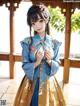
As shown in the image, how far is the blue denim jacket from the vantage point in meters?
1.74

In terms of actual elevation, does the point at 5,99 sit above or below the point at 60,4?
below

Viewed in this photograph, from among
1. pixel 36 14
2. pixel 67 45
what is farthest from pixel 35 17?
pixel 67 45

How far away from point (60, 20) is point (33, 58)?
223cm

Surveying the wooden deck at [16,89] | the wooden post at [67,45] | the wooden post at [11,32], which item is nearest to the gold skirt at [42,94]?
the wooden deck at [16,89]

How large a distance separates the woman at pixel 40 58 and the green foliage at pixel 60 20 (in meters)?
2.07

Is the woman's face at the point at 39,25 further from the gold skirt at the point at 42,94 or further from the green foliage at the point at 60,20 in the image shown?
the green foliage at the point at 60,20

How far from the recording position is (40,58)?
169 cm

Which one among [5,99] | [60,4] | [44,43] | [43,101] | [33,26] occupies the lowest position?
[5,99]

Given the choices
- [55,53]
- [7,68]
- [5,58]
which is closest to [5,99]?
[5,58]

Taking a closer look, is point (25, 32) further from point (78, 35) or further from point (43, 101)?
point (43, 101)

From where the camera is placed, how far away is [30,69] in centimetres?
174

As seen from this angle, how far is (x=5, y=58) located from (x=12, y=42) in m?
0.28

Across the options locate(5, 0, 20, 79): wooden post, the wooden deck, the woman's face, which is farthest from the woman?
locate(5, 0, 20, 79): wooden post

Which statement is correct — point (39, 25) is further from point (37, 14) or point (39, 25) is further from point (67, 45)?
point (67, 45)
